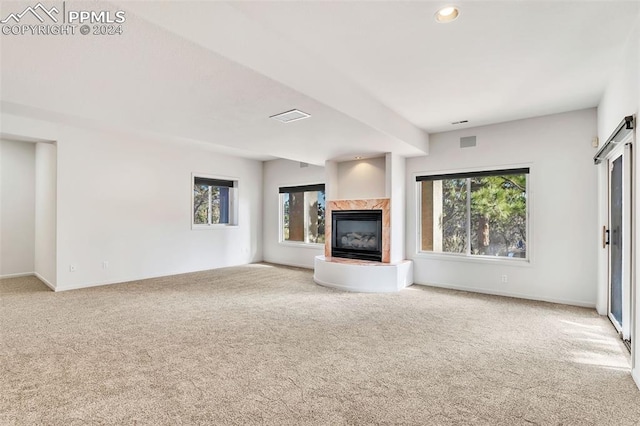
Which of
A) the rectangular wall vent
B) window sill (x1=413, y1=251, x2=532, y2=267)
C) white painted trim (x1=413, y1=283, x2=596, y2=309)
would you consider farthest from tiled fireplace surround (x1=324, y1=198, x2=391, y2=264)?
the rectangular wall vent

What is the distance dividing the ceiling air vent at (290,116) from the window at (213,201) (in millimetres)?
4072

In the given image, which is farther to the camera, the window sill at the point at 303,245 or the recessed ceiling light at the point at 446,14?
the window sill at the point at 303,245

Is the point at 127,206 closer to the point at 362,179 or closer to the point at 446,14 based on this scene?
the point at 362,179

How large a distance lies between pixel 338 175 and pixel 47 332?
16.7 ft

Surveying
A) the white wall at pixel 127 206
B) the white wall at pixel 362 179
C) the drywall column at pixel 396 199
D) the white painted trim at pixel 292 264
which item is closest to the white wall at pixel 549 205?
the drywall column at pixel 396 199

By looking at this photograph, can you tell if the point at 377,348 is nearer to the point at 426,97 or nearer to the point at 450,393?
the point at 450,393

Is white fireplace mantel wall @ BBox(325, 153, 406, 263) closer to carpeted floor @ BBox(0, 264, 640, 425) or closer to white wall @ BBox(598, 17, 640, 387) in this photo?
carpeted floor @ BBox(0, 264, 640, 425)

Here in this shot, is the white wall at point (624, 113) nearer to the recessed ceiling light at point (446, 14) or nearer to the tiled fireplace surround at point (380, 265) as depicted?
the recessed ceiling light at point (446, 14)

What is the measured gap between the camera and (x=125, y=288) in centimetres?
538

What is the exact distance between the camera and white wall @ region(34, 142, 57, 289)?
5.28m

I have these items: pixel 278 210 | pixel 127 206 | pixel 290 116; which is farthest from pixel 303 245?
pixel 290 116

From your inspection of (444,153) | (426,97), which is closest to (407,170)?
(444,153)

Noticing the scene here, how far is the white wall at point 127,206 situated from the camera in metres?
5.26

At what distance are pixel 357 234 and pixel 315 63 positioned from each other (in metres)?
3.71
